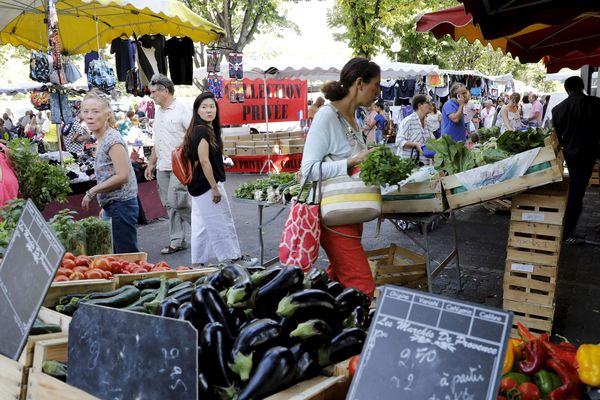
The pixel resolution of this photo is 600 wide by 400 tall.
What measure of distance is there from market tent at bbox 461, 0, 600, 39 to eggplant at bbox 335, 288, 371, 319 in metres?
2.04

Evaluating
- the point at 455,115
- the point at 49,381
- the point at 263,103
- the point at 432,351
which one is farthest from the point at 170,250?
the point at 263,103

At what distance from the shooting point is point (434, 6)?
19844mm

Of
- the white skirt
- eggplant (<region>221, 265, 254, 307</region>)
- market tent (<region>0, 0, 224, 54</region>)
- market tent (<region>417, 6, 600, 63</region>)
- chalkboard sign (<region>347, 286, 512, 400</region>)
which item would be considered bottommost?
the white skirt

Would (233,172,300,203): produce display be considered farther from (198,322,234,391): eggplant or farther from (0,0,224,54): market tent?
(198,322,234,391): eggplant

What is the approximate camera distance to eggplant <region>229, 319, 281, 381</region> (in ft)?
5.94

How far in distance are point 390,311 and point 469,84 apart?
26791 millimetres

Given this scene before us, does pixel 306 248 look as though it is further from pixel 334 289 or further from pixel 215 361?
pixel 215 361

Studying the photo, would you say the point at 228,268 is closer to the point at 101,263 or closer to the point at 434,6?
the point at 101,263

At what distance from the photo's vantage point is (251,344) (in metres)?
1.84

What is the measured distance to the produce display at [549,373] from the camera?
1.81 m

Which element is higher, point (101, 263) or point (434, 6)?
point (434, 6)

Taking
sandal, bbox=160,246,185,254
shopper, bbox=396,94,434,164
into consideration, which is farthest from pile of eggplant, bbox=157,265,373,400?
shopper, bbox=396,94,434,164

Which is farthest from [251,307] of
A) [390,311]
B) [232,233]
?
[232,233]

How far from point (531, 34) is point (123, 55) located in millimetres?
6215
